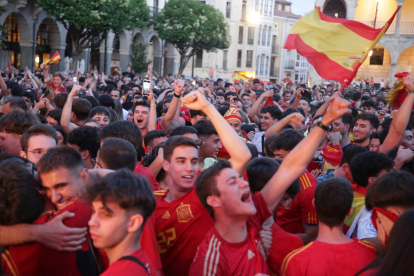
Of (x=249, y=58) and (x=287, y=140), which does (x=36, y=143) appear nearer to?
(x=287, y=140)

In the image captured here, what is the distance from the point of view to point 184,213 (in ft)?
12.3

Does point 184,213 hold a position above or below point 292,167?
below

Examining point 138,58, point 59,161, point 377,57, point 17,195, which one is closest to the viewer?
point 17,195

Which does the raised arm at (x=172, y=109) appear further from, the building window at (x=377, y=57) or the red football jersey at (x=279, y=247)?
the building window at (x=377, y=57)

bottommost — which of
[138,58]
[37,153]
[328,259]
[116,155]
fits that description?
[328,259]

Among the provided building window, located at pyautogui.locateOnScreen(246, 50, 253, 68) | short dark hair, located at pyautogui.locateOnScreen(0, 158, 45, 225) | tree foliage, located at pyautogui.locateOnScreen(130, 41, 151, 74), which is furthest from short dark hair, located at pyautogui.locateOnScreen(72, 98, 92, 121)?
building window, located at pyautogui.locateOnScreen(246, 50, 253, 68)

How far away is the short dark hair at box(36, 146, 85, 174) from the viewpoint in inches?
136

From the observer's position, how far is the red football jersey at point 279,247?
3.49 m

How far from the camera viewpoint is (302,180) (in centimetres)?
457

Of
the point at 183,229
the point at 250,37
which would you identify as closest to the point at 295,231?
the point at 183,229

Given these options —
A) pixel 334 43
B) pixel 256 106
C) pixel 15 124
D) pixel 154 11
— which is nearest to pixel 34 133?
pixel 15 124

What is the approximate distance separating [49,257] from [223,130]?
1478 millimetres

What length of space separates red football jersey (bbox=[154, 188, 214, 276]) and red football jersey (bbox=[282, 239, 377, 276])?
0.72 m

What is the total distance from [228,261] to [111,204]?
932 millimetres
